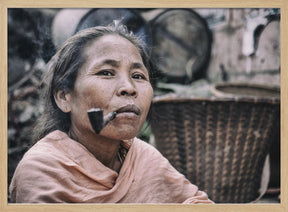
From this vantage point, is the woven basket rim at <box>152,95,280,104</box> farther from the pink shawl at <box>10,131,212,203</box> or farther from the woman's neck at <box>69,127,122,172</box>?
the woman's neck at <box>69,127,122,172</box>

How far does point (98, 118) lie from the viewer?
147 cm

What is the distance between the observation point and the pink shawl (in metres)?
1.48

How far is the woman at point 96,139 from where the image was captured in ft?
4.96

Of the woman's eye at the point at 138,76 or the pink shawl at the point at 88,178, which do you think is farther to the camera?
the woman's eye at the point at 138,76

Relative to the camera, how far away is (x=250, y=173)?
2.47 metres

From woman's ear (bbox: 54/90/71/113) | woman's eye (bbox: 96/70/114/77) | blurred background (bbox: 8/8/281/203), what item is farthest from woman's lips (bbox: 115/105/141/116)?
blurred background (bbox: 8/8/281/203)

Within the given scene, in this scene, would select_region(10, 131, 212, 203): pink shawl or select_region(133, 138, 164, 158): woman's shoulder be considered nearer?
select_region(10, 131, 212, 203): pink shawl

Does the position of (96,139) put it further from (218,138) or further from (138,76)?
(218,138)

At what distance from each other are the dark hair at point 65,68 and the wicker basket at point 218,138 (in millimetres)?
596

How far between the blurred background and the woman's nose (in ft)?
1.65

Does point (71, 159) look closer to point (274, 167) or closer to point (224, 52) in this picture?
point (274, 167)

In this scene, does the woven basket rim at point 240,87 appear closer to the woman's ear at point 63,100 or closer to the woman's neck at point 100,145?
the woman's neck at point 100,145

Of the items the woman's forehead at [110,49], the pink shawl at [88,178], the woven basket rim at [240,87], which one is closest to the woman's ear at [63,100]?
the pink shawl at [88,178]

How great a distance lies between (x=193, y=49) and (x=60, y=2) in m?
1.90
